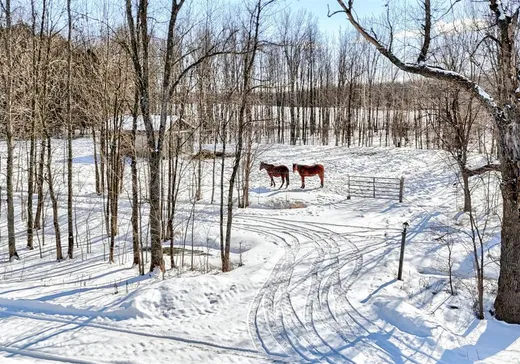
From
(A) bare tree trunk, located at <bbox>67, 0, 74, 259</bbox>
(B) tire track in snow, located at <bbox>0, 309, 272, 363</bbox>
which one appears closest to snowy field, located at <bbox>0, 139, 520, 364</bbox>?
(B) tire track in snow, located at <bbox>0, 309, 272, 363</bbox>

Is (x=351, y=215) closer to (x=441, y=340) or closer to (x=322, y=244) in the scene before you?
(x=322, y=244)

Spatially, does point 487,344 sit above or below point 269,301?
below

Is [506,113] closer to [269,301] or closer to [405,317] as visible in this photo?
[405,317]

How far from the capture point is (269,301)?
8.86 meters

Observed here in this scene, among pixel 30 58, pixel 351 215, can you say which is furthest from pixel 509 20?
pixel 30 58

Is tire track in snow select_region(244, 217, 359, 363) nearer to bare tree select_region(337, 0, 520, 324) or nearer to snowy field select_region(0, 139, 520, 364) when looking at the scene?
snowy field select_region(0, 139, 520, 364)

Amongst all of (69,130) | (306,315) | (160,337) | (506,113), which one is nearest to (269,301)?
(306,315)

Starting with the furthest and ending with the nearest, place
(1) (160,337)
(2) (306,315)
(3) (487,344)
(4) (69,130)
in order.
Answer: (4) (69,130)
(2) (306,315)
(3) (487,344)
(1) (160,337)

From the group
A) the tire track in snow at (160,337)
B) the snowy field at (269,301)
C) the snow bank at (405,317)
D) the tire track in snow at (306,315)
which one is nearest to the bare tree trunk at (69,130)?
the snowy field at (269,301)

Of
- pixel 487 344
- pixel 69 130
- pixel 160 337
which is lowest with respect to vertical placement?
pixel 487 344

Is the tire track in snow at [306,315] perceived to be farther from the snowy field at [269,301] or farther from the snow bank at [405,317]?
the snow bank at [405,317]

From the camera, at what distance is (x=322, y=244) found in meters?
13.6

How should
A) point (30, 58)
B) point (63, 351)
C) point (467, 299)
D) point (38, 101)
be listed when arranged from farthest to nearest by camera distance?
1. point (30, 58)
2. point (38, 101)
3. point (467, 299)
4. point (63, 351)

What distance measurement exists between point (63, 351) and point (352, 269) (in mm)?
6972
